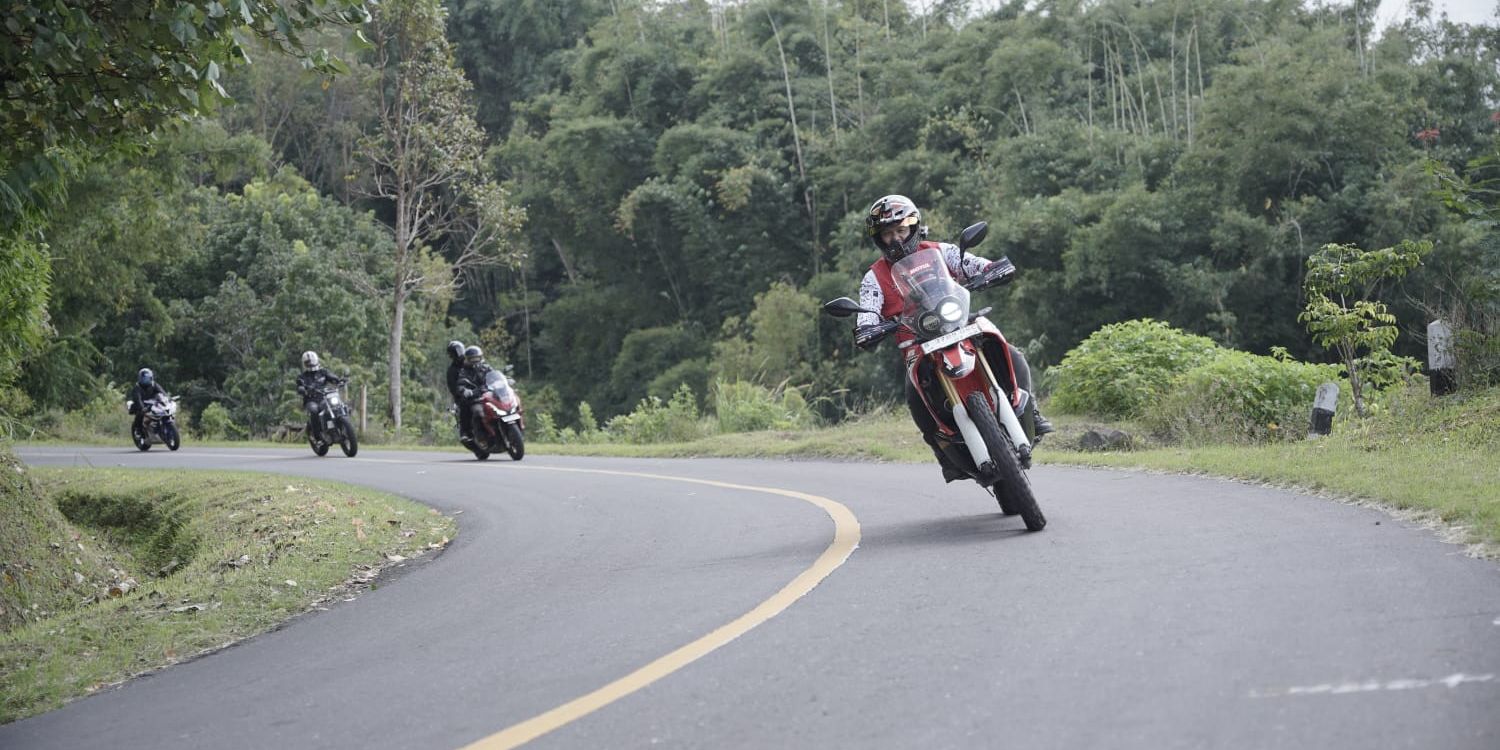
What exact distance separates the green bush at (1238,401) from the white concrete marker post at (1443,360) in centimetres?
215

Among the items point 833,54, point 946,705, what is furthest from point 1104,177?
point 946,705

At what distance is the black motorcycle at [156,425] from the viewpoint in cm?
2906

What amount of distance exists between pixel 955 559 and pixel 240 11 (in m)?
4.60

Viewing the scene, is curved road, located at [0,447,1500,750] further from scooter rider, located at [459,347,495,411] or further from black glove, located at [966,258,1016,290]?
scooter rider, located at [459,347,495,411]

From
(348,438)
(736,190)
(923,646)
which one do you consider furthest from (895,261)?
(736,190)

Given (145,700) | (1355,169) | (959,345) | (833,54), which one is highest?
(833,54)

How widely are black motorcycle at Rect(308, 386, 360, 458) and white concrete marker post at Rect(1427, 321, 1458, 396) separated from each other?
17.0m

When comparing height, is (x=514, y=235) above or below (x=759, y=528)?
above

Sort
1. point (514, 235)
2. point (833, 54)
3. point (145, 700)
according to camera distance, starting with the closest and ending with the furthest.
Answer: point (145, 700)
point (833, 54)
point (514, 235)

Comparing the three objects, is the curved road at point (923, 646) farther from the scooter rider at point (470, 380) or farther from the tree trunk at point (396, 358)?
the tree trunk at point (396, 358)

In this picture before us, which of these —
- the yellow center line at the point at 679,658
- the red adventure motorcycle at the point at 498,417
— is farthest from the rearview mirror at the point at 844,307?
the red adventure motorcycle at the point at 498,417

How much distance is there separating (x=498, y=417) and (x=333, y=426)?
4782 millimetres

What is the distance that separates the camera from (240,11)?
768cm

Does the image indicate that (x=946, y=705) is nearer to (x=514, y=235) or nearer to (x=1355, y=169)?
(x=1355, y=169)
